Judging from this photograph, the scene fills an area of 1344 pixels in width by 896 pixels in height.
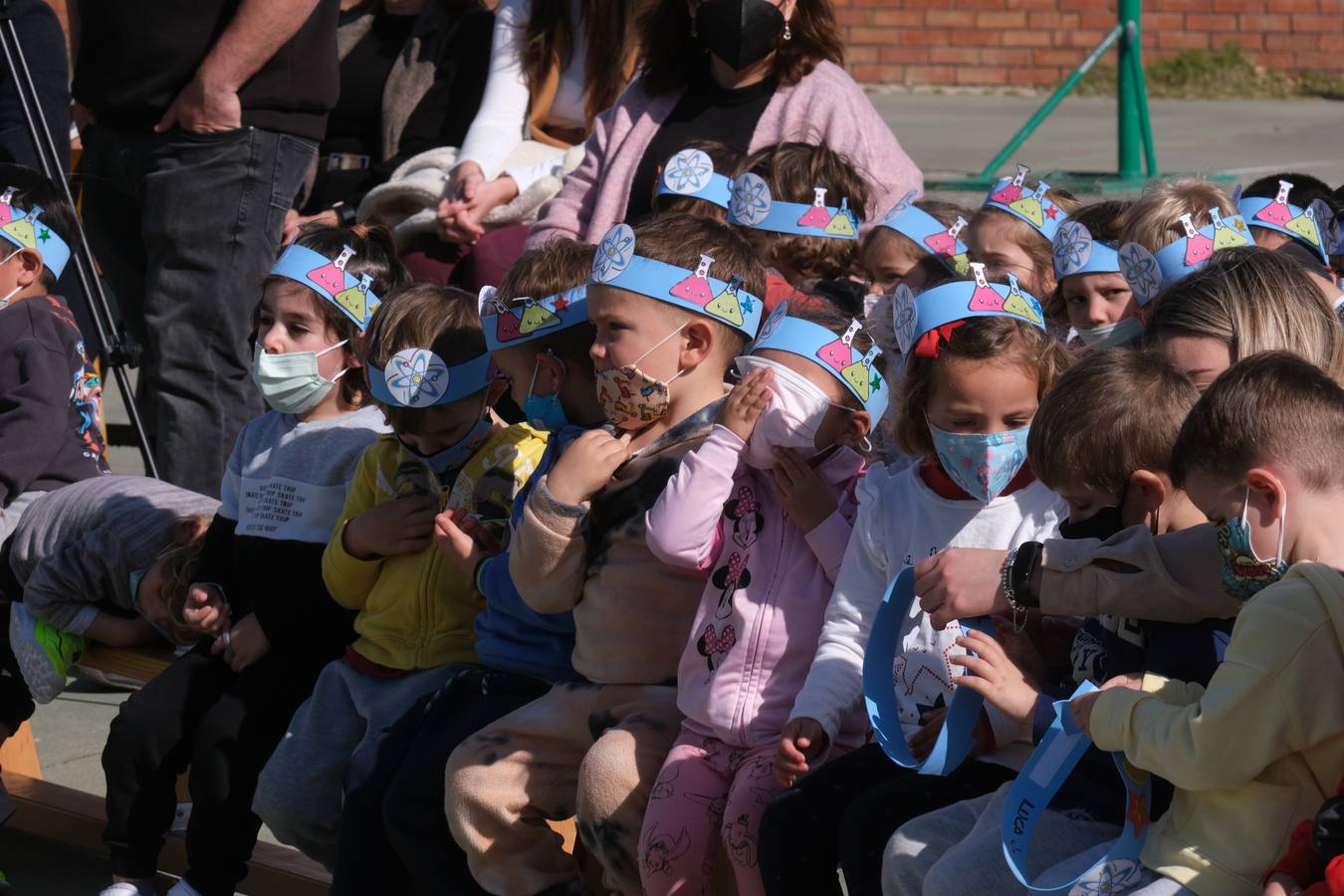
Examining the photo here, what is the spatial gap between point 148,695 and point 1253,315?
8.33 feet

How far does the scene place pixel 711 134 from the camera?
15.2ft

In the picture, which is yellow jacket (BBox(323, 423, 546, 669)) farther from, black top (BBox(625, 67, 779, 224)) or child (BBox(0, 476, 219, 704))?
black top (BBox(625, 67, 779, 224))

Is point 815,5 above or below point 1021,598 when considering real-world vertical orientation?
above

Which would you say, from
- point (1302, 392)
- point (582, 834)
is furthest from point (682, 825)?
point (1302, 392)

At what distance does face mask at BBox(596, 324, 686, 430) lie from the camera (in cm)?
326

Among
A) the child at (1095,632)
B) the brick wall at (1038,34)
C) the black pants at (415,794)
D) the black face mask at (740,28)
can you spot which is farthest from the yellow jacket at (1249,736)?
the brick wall at (1038,34)

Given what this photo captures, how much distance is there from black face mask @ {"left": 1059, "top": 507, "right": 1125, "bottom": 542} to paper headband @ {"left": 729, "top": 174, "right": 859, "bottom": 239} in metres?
1.50

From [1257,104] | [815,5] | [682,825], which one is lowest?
[1257,104]

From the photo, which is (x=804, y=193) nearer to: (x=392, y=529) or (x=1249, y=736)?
(x=392, y=529)

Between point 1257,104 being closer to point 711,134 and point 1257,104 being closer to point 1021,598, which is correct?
point 711,134

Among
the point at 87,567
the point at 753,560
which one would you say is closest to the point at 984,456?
the point at 753,560

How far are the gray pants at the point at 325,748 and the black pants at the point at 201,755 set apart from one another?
0.14 m

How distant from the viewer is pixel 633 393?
3.27 meters

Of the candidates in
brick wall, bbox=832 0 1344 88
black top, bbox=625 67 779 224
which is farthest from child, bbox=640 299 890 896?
brick wall, bbox=832 0 1344 88
